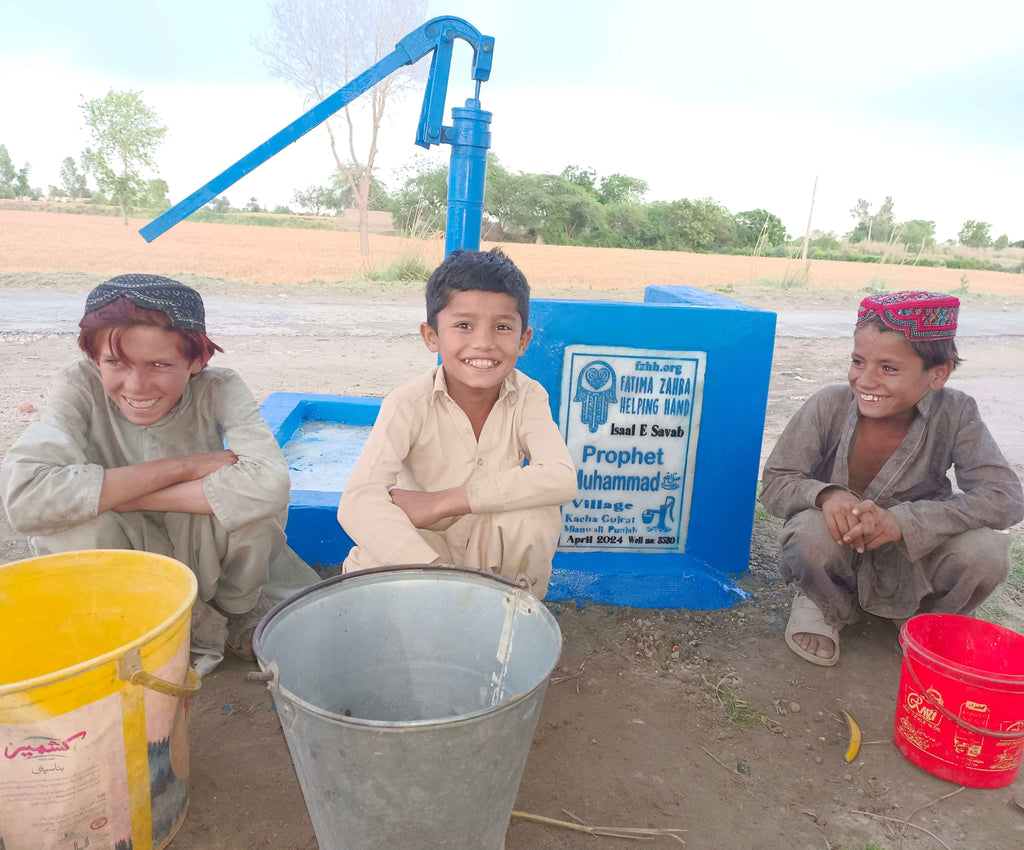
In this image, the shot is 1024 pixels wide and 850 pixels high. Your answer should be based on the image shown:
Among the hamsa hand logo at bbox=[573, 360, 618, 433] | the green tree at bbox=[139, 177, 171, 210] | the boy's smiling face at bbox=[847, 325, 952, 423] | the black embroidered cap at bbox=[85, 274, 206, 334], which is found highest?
the green tree at bbox=[139, 177, 171, 210]

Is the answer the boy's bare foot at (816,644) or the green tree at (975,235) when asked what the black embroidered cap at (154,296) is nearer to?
the boy's bare foot at (816,644)

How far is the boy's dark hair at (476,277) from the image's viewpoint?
205cm

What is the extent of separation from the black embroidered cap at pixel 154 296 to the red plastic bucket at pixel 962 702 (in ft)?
7.01

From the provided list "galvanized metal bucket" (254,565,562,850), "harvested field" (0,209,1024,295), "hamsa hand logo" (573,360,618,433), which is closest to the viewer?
"galvanized metal bucket" (254,565,562,850)

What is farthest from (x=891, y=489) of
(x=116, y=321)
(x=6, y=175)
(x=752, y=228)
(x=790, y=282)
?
(x=6, y=175)

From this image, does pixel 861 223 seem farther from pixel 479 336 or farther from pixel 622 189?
pixel 479 336

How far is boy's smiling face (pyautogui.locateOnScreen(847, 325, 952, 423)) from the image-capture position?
235 cm

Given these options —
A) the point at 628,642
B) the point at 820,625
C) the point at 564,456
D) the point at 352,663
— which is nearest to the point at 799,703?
the point at 820,625

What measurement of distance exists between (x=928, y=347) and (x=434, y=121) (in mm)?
1897

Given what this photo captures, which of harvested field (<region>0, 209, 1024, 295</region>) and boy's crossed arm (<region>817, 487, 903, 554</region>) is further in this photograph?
harvested field (<region>0, 209, 1024, 295</region>)

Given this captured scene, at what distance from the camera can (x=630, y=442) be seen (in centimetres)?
276

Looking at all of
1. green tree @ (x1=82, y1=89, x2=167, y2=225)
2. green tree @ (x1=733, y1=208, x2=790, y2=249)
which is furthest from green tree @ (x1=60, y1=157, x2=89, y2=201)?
green tree @ (x1=733, y1=208, x2=790, y2=249)

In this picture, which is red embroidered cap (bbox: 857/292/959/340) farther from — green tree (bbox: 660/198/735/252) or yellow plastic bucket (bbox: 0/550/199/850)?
green tree (bbox: 660/198/735/252)

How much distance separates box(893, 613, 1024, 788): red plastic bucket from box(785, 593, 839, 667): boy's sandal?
365 mm
